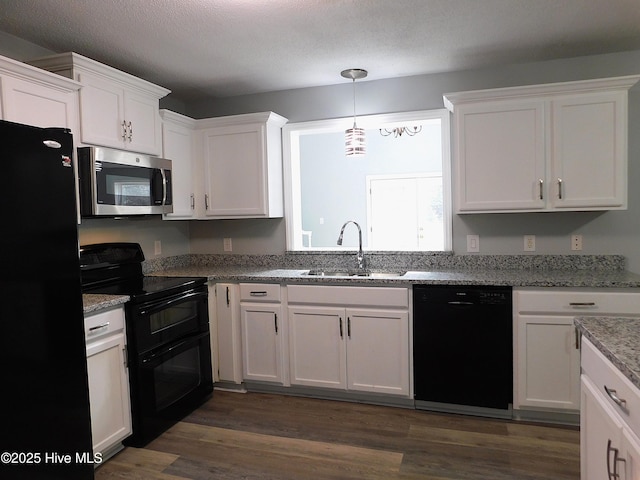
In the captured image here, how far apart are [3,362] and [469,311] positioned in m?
2.40

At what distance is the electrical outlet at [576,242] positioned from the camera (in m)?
3.20

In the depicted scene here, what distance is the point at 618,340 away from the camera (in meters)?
1.51

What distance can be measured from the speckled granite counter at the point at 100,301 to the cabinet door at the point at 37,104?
0.93m

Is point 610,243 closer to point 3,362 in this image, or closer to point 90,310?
point 90,310

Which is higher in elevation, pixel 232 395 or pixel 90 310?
pixel 90 310

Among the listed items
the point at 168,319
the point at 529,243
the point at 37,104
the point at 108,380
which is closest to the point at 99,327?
the point at 108,380

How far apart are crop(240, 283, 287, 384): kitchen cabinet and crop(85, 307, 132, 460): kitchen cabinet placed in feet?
3.25

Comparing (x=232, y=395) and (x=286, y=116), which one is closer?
(x=232, y=395)

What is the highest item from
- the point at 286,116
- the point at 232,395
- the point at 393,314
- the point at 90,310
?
the point at 286,116

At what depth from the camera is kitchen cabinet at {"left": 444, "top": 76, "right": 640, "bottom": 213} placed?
2857 mm

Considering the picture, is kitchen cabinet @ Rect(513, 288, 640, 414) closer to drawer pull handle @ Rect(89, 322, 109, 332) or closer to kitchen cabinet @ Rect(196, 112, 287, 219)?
kitchen cabinet @ Rect(196, 112, 287, 219)

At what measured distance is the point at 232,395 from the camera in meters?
3.42

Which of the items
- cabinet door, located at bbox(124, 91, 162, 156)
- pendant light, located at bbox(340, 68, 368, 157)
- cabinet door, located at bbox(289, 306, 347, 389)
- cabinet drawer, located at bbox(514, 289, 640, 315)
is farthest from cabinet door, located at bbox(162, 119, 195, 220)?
cabinet drawer, located at bbox(514, 289, 640, 315)

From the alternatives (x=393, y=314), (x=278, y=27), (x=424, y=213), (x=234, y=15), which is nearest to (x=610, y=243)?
(x=393, y=314)
